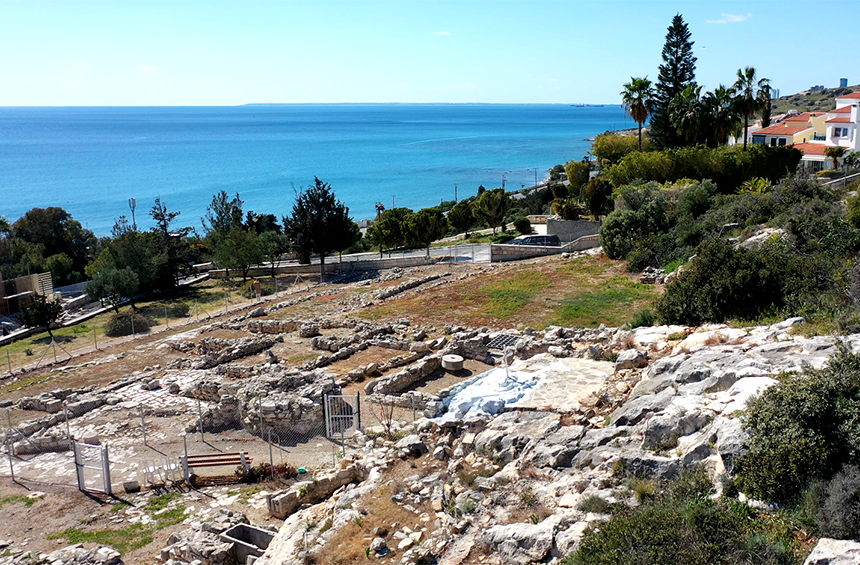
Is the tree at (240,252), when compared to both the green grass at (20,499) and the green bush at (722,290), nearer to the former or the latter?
the green grass at (20,499)

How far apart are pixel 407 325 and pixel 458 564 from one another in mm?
17310

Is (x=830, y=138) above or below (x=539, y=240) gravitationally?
above

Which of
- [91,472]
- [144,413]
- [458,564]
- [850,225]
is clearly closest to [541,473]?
[458,564]

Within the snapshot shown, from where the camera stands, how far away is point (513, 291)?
3028cm

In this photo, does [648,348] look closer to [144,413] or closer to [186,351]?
[144,413]

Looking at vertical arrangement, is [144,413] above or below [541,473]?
below

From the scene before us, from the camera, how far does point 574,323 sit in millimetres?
24250

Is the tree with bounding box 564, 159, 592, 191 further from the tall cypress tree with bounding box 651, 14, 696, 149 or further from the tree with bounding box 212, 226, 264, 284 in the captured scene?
the tree with bounding box 212, 226, 264, 284

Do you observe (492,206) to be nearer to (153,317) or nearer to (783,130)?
(153,317)

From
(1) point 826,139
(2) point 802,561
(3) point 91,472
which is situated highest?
(1) point 826,139

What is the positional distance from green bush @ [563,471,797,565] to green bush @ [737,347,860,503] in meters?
0.50

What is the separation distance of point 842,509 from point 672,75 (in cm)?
5212

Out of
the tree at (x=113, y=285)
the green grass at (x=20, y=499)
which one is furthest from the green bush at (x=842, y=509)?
the tree at (x=113, y=285)

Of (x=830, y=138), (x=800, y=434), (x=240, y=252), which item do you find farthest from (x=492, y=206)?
(x=800, y=434)
